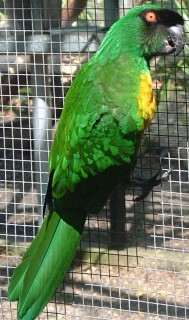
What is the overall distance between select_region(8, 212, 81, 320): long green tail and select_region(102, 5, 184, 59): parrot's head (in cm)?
67

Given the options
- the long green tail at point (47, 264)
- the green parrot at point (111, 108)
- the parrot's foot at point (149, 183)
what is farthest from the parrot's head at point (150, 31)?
the long green tail at point (47, 264)

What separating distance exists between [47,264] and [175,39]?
0.90 meters

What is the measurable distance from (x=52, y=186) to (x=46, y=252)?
0.85 ft

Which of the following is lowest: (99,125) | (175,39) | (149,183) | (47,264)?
(47,264)

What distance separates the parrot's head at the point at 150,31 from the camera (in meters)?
2.30

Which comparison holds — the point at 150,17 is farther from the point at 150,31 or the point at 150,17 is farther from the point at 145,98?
the point at 145,98

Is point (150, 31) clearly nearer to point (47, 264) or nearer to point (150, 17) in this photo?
point (150, 17)

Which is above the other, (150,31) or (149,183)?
(150,31)

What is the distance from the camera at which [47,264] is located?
253cm

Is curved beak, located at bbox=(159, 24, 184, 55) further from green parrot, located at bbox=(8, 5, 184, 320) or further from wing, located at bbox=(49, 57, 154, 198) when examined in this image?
wing, located at bbox=(49, 57, 154, 198)

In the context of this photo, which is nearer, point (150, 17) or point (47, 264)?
point (150, 17)

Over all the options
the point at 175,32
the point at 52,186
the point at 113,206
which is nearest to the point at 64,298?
the point at 113,206

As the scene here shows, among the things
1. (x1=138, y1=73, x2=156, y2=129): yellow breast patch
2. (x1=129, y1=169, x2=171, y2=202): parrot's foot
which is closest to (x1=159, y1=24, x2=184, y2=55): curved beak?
(x1=138, y1=73, x2=156, y2=129): yellow breast patch

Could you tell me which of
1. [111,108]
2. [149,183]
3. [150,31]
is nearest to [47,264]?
[149,183]
